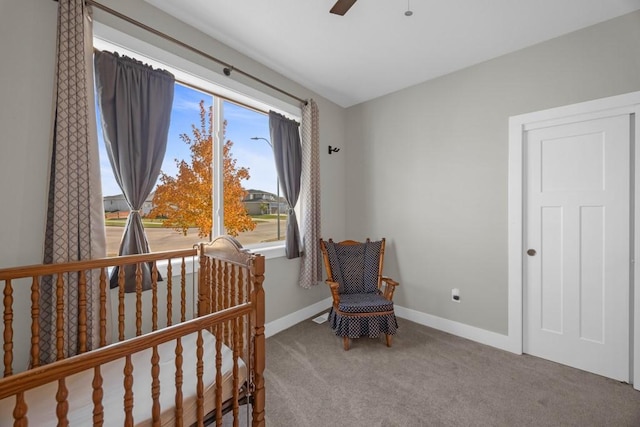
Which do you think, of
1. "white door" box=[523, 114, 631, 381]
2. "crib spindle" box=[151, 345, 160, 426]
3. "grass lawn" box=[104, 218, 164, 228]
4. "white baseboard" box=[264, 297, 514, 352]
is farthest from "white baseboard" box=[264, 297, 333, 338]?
"white door" box=[523, 114, 631, 381]

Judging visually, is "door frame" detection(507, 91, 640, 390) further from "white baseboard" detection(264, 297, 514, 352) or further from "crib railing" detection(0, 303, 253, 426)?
"crib railing" detection(0, 303, 253, 426)

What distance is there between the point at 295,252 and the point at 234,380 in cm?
178

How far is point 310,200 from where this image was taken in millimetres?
3082

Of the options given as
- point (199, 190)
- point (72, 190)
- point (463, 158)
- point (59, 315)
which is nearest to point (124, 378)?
point (59, 315)

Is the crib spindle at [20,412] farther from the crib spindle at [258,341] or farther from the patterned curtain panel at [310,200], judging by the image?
the patterned curtain panel at [310,200]

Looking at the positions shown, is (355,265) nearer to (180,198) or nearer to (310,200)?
(310,200)

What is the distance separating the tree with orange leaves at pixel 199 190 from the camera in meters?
2.26

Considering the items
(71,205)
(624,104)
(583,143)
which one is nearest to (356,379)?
(71,205)

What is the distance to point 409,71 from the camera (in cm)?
281

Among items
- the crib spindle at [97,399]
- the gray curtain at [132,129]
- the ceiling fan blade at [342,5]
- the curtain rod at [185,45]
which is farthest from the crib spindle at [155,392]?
the curtain rod at [185,45]

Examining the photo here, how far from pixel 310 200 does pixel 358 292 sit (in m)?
1.15

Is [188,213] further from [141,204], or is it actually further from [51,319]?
[51,319]

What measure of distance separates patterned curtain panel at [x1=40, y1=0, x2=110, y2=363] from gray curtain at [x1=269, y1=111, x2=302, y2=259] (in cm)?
154

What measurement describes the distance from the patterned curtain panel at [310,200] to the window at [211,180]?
321mm
